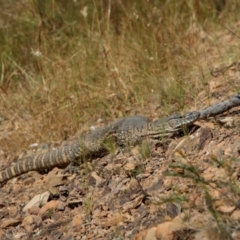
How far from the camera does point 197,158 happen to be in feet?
17.2

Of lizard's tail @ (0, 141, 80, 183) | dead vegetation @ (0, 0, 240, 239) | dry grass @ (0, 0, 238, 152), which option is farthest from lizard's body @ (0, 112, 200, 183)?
dry grass @ (0, 0, 238, 152)

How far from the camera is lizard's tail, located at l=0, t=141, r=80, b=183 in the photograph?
6.51m

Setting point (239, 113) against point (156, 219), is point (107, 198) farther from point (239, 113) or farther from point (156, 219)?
point (239, 113)

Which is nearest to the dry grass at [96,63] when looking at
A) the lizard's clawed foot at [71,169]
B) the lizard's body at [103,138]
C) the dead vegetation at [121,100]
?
the dead vegetation at [121,100]

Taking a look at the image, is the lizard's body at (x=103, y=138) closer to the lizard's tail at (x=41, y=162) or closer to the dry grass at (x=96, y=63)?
the lizard's tail at (x=41, y=162)

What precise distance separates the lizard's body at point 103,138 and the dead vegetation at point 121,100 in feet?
0.56

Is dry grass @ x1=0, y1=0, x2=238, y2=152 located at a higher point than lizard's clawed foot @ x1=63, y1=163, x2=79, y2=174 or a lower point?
higher

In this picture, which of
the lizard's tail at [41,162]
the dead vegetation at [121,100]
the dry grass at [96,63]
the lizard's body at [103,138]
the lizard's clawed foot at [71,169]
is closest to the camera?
the dead vegetation at [121,100]

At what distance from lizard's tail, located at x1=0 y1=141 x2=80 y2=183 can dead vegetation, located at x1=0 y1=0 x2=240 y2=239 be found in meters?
0.12

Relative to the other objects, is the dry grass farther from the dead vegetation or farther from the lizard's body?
the lizard's body

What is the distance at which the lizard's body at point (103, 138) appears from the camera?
5.86m

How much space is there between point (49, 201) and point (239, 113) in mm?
1699

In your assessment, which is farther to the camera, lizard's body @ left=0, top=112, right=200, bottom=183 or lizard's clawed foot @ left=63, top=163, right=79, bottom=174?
lizard's clawed foot @ left=63, top=163, right=79, bottom=174

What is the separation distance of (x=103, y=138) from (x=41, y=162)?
0.67 meters
